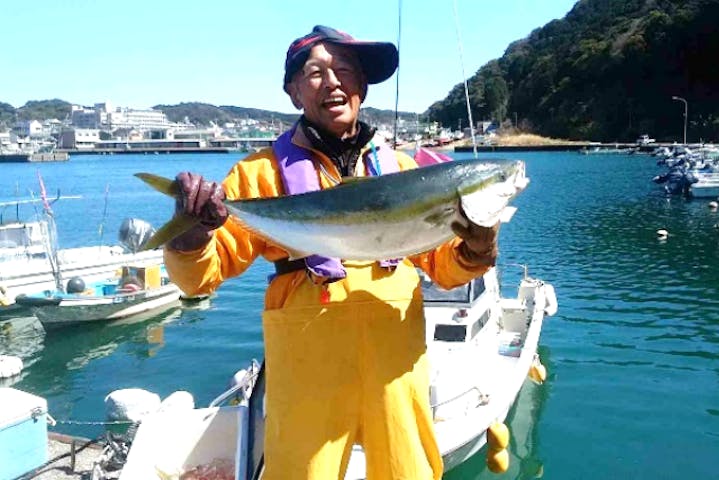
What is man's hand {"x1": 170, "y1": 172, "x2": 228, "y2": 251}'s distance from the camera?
9.25 feet

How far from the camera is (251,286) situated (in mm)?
22531

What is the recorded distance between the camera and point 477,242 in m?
2.97

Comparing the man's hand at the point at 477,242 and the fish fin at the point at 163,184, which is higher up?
the fish fin at the point at 163,184

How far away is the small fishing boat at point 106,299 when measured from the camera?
1761 cm

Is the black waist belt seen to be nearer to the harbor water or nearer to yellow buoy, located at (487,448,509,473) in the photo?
the harbor water

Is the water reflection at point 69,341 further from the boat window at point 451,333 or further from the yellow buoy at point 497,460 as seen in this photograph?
the yellow buoy at point 497,460

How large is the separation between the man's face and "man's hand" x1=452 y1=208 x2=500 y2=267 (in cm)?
87

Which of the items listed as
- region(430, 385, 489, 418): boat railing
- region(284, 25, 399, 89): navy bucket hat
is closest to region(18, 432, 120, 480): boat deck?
region(430, 385, 489, 418): boat railing

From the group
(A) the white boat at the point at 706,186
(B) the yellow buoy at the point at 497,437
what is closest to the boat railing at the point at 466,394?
(B) the yellow buoy at the point at 497,437

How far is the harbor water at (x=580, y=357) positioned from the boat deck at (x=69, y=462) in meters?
0.38

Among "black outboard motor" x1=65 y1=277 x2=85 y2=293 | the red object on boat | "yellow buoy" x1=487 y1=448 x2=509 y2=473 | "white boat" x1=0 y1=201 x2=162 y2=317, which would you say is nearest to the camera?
the red object on boat

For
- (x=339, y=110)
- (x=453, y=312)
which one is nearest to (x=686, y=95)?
(x=453, y=312)

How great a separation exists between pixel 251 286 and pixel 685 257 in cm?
1679

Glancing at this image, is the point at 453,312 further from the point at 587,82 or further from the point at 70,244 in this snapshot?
the point at 587,82
